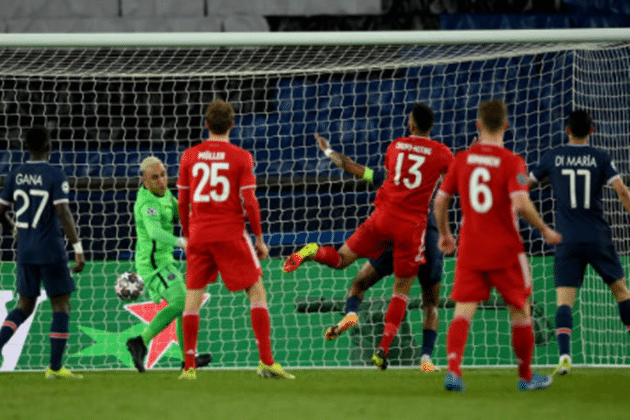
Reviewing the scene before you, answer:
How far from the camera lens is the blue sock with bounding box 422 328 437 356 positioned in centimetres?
687

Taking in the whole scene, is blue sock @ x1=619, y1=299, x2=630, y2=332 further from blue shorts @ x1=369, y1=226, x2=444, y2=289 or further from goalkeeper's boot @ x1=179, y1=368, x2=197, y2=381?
goalkeeper's boot @ x1=179, y1=368, x2=197, y2=381

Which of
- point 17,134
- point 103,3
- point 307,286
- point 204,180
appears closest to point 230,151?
point 204,180

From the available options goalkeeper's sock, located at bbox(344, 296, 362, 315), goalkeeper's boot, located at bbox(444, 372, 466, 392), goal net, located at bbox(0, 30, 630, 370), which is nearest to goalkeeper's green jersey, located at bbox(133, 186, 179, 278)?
goal net, located at bbox(0, 30, 630, 370)

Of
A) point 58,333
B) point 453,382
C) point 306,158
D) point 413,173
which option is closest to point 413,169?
point 413,173

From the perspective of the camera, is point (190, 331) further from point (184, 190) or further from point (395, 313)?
point (395, 313)

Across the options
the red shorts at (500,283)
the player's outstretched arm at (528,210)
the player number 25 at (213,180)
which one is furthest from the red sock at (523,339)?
the player number 25 at (213,180)

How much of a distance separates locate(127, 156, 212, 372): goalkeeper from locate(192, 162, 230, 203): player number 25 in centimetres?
122

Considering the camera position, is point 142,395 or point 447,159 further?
point 447,159

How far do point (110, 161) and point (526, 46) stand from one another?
4.55 m

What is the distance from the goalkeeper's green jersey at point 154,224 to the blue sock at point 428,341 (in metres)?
1.84

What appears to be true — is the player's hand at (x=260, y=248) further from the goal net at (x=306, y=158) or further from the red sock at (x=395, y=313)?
the goal net at (x=306, y=158)

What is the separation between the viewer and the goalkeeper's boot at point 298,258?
255 inches

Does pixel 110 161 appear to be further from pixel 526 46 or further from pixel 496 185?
pixel 496 185

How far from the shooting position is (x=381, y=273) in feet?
22.5
